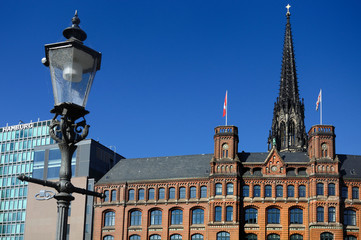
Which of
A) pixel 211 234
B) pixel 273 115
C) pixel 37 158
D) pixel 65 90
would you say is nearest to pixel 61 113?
pixel 65 90

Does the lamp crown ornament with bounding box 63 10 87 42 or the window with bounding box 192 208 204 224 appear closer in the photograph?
the lamp crown ornament with bounding box 63 10 87 42

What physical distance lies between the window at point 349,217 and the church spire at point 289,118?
2753cm

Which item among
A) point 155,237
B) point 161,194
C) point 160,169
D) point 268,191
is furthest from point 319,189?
point 155,237

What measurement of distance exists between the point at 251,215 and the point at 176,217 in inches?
417

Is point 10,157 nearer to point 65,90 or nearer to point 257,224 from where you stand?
point 257,224

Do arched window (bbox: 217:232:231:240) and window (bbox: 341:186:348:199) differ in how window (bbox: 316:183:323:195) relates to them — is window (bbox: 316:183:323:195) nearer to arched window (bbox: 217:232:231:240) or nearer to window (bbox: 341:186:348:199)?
window (bbox: 341:186:348:199)

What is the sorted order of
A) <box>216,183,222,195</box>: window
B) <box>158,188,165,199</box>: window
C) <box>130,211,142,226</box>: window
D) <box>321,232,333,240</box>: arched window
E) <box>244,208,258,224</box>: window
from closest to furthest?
<box>321,232,333,240</box>: arched window
<box>244,208,258,224</box>: window
<box>216,183,222,195</box>: window
<box>158,188,165,199</box>: window
<box>130,211,142,226</box>: window

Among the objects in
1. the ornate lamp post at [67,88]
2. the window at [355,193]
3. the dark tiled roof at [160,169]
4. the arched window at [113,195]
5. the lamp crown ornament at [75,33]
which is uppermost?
the dark tiled roof at [160,169]

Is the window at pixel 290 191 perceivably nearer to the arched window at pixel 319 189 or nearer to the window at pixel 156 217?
the arched window at pixel 319 189

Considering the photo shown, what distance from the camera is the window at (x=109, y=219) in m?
82.3

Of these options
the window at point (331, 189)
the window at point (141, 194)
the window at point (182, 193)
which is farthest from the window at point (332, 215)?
the window at point (141, 194)

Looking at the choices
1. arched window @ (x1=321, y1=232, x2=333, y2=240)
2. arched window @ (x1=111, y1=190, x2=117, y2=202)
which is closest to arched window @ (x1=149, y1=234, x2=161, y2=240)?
arched window @ (x1=111, y1=190, x2=117, y2=202)

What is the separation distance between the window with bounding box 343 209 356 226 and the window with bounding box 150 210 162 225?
25.2 meters

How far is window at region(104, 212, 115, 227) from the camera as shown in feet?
270
